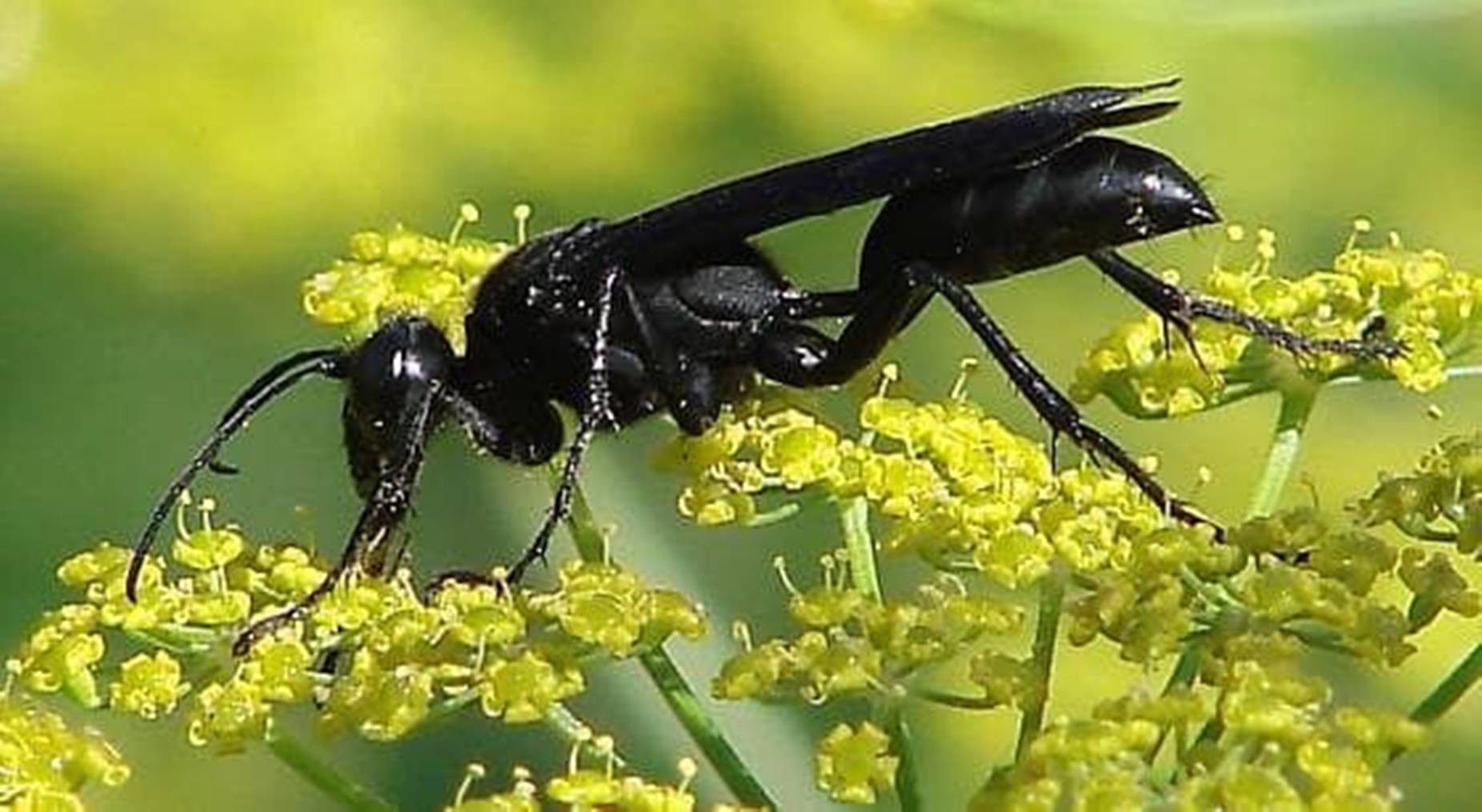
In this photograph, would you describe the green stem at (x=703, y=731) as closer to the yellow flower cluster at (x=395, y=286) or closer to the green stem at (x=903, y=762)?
the green stem at (x=903, y=762)

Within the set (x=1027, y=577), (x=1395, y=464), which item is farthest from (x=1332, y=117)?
(x=1027, y=577)

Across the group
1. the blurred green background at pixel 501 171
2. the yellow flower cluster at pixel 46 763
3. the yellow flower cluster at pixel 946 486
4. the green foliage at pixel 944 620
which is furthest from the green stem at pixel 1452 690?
the blurred green background at pixel 501 171

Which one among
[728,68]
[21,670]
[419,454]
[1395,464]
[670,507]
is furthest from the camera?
[728,68]

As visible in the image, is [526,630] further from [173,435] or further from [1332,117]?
[1332,117]

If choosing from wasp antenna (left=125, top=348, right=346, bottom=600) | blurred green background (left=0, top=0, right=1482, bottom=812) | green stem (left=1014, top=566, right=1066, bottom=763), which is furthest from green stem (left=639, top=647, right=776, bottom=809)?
blurred green background (left=0, top=0, right=1482, bottom=812)

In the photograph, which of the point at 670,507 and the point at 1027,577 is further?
the point at 670,507

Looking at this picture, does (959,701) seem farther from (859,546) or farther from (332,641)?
(332,641)
